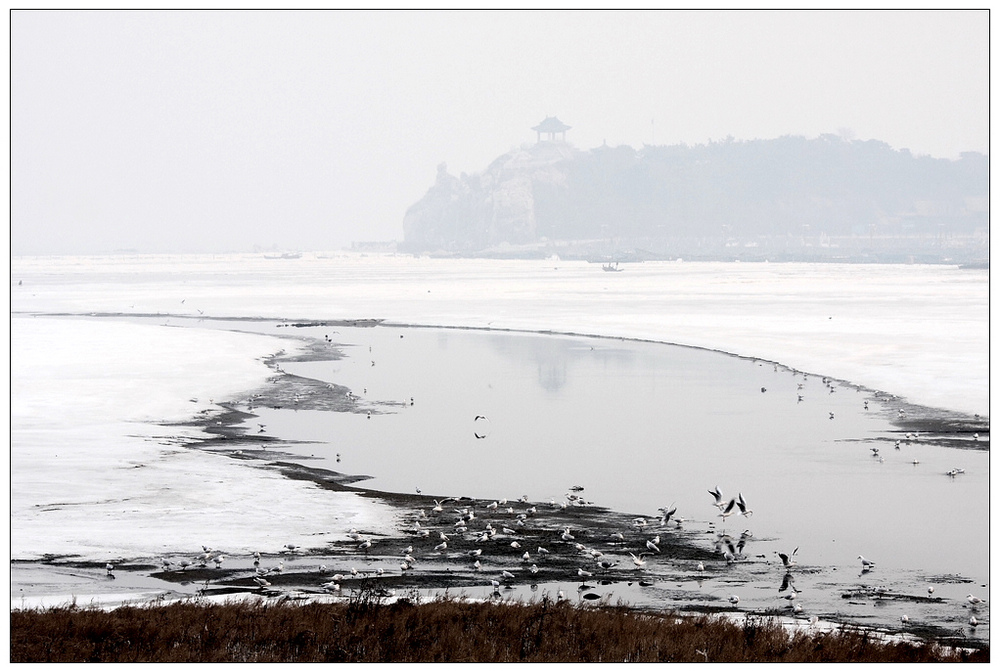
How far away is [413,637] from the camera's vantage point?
9.02 m

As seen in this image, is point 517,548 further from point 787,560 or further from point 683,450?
point 683,450

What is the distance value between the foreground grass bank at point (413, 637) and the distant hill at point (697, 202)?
455 feet

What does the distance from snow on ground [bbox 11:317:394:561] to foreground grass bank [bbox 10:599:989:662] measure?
2.65 m

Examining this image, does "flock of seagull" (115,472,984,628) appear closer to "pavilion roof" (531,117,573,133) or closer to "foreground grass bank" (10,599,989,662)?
"foreground grass bank" (10,599,989,662)

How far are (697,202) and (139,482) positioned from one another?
155 m

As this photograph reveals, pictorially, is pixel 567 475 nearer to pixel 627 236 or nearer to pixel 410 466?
pixel 410 466

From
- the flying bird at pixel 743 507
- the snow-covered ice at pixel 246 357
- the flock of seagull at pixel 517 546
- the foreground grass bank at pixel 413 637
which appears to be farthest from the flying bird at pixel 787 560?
the snow-covered ice at pixel 246 357

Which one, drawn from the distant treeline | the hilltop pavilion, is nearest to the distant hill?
the hilltop pavilion

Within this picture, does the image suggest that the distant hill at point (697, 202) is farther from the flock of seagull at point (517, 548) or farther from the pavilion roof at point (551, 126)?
the flock of seagull at point (517, 548)

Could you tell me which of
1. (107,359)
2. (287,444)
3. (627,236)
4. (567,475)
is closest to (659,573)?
(567,475)

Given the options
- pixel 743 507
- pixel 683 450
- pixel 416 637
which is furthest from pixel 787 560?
pixel 683 450

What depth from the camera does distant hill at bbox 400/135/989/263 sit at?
153 m

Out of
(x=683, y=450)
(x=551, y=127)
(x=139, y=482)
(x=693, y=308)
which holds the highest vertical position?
(x=551, y=127)

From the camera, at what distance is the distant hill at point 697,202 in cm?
15338
